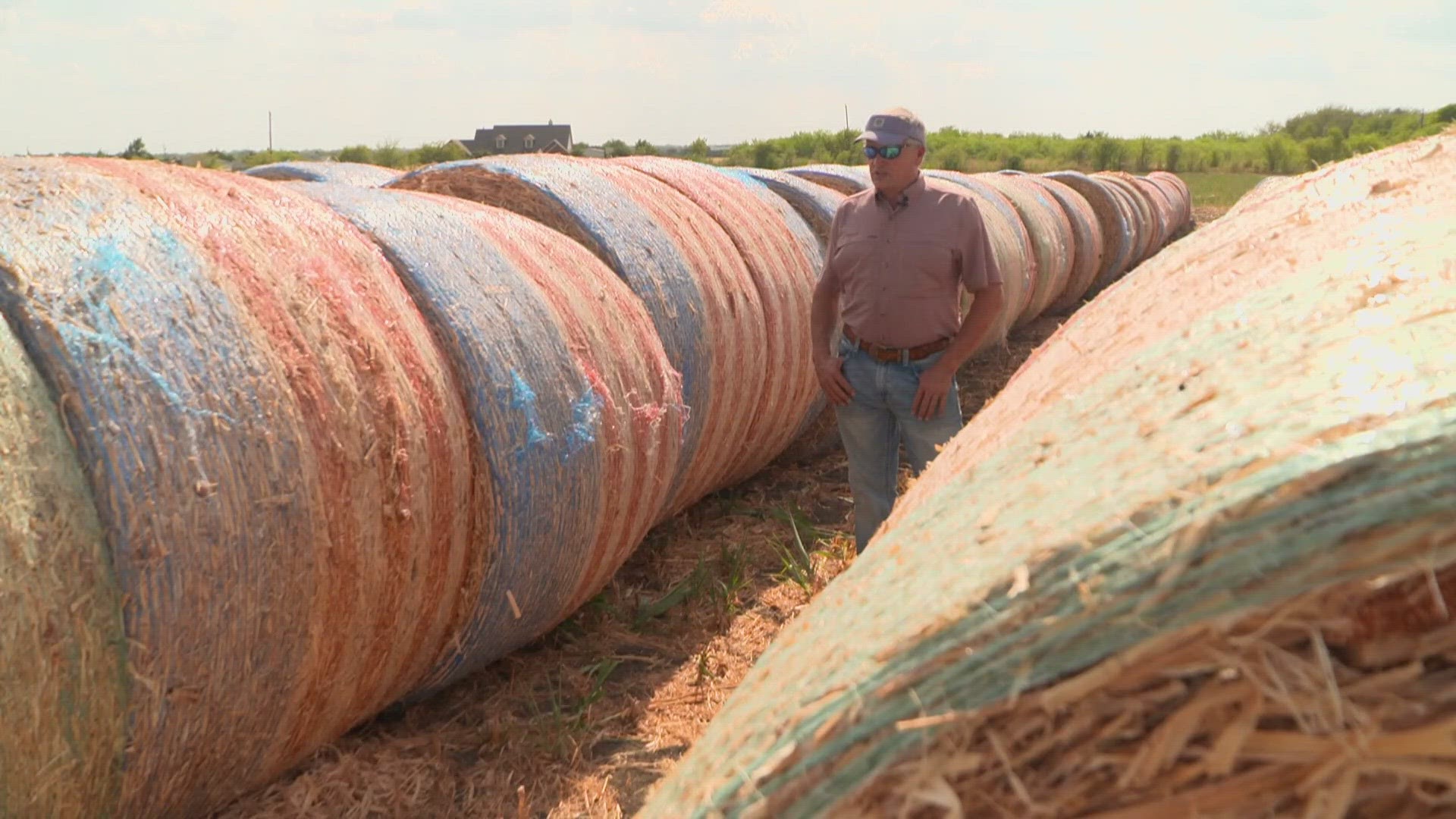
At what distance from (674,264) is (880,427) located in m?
1.18

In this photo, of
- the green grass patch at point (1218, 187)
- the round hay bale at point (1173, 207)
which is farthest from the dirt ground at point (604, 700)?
the green grass patch at point (1218, 187)

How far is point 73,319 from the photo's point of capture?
8.08ft

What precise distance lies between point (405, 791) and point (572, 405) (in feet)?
4.22

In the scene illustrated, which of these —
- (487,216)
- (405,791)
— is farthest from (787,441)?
(405,791)

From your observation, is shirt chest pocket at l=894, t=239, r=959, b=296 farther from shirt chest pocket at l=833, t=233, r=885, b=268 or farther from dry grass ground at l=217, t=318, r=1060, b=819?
dry grass ground at l=217, t=318, r=1060, b=819

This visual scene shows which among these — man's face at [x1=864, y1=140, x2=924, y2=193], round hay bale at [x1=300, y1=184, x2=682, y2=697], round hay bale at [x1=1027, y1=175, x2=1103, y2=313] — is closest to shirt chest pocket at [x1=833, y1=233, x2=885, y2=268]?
man's face at [x1=864, y1=140, x2=924, y2=193]

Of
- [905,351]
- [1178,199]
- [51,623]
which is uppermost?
[1178,199]

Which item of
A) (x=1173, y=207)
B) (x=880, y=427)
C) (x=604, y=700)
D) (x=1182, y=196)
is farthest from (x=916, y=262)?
(x=1182, y=196)

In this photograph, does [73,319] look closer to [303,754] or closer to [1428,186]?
[303,754]

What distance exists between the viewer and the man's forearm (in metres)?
4.46

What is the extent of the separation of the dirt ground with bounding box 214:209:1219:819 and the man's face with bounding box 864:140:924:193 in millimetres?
1707

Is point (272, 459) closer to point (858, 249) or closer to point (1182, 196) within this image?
point (858, 249)

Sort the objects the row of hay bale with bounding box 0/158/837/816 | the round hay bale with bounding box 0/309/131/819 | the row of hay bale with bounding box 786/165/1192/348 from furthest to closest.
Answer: the row of hay bale with bounding box 786/165/1192/348 → the row of hay bale with bounding box 0/158/837/816 → the round hay bale with bounding box 0/309/131/819

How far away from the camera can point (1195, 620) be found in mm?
1019
